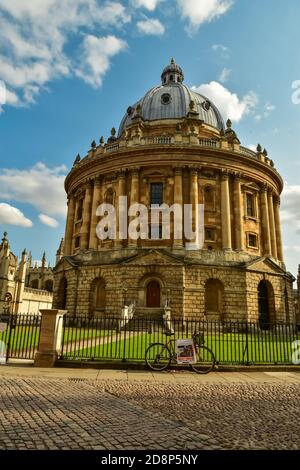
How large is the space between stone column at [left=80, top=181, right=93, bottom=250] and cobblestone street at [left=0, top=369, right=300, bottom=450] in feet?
75.4

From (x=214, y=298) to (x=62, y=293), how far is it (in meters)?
15.2

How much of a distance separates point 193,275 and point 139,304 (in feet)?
16.3

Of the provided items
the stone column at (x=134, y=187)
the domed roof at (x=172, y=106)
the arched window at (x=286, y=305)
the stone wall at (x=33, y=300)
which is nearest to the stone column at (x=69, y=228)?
the stone column at (x=134, y=187)

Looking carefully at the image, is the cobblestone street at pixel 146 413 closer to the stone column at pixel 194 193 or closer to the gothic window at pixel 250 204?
the stone column at pixel 194 193

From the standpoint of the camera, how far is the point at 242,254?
93.8ft

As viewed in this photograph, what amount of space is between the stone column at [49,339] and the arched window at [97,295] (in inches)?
681

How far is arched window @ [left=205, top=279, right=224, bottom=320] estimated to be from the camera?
87.5 ft

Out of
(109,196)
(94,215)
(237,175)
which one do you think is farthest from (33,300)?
(237,175)

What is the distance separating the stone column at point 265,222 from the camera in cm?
3172

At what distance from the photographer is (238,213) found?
3028 centimetres

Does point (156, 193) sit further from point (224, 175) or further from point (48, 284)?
point (48, 284)

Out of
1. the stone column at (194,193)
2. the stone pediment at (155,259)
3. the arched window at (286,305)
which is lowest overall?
the arched window at (286,305)

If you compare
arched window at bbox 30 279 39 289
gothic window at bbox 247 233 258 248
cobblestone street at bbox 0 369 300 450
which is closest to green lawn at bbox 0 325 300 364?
cobblestone street at bbox 0 369 300 450

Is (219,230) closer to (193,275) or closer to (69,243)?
(193,275)
